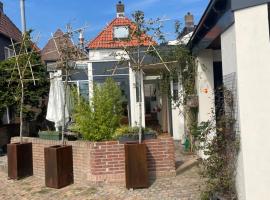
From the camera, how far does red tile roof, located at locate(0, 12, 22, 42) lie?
73.1ft

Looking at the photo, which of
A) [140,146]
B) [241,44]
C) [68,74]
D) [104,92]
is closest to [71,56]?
[68,74]

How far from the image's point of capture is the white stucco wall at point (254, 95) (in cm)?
540

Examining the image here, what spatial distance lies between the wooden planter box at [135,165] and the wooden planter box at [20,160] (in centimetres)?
317

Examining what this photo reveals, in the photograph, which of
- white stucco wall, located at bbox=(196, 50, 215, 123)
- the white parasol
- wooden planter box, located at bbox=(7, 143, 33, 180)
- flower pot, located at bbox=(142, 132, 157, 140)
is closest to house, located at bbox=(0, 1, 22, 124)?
the white parasol

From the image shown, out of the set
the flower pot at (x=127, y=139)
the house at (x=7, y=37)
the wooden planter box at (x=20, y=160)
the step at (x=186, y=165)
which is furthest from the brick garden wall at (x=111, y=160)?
the house at (x=7, y=37)

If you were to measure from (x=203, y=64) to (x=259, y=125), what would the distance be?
4.98 metres

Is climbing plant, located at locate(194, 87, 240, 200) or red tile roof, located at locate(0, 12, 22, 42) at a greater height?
red tile roof, located at locate(0, 12, 22, 42)

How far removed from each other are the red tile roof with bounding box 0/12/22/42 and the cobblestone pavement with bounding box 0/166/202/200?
48.4 ft

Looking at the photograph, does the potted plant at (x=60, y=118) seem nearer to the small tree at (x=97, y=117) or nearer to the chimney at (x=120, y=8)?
the small tree at (x=97, y=117)

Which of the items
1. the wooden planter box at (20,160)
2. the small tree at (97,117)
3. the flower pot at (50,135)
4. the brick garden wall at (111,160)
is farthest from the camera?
the flower pot at (50,135)

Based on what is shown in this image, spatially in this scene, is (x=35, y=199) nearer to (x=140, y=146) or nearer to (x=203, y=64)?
(x=140, y=146)

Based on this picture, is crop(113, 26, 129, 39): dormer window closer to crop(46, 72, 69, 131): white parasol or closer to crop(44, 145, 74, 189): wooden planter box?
crop(46, 72, 69, 131): white parasol

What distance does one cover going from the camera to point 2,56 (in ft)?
69.3

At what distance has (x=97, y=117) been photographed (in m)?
9.13
